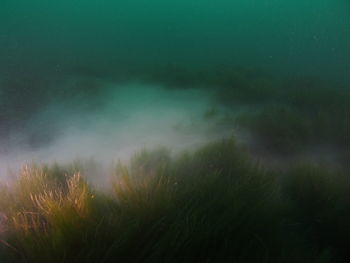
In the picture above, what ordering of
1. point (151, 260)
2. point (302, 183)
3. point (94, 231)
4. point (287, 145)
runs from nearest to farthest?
point (151, 260), point (94, 231), point (302, 183), point (287, 145)

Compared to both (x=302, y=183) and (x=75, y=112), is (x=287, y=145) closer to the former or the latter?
(x=302, y=183)

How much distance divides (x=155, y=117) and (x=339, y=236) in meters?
3.65

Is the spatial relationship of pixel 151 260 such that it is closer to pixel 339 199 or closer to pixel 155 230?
pixel 155 230

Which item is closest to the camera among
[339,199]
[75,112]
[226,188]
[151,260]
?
[151,260]

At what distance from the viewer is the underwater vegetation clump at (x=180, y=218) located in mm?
1293

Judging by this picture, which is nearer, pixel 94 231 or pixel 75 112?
pixel 94 231

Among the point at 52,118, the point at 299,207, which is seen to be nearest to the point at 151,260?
the point at 299,207

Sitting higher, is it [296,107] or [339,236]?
[296,107]

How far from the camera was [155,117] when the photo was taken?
16.0 feet

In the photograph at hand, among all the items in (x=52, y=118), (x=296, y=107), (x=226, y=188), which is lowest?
(x=52, y=118)

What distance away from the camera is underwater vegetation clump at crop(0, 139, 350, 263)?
129 centimetres

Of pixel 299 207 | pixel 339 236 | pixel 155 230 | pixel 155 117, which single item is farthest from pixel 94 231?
pixel 155 117

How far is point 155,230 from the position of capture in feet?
4.72

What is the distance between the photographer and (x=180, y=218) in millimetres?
1452
